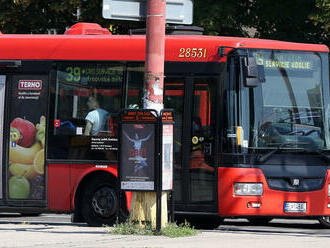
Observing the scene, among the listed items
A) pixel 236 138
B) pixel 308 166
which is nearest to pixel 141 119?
pixel 236 138

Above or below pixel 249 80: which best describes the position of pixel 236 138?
below

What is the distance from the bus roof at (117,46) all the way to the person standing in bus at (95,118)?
2.49 ft

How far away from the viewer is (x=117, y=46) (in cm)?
1450

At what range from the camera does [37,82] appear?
14.8m

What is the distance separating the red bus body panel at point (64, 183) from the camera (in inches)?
562

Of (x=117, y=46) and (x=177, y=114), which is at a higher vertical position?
(x=117, y=46)

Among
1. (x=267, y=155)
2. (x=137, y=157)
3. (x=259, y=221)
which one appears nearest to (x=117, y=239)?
(x=137, y=157)

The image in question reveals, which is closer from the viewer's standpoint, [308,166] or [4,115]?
[308,166]

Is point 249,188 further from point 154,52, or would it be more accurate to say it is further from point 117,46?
point 117,46

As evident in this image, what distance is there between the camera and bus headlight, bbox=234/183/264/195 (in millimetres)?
13578

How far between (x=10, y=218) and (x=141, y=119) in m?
6.07

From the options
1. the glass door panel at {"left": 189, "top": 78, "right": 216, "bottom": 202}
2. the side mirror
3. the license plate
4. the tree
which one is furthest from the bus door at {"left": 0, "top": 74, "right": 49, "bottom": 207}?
the tree

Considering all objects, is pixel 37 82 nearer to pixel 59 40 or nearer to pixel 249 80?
pixel 59 40

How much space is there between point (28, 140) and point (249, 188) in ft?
12.1
